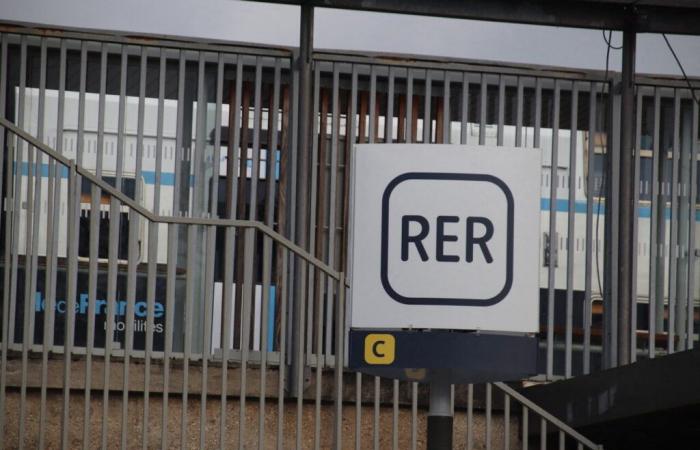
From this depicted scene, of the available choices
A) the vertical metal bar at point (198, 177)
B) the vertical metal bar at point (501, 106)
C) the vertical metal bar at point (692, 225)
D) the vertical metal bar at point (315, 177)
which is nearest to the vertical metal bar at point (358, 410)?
the vertical metal bar at point (315, 177)

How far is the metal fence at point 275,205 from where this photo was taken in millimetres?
7129

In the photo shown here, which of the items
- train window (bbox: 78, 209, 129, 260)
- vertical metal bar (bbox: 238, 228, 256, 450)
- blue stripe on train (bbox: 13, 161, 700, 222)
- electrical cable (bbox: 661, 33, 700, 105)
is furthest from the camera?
electrical cable (bbox: 661, 33, 700, 105)

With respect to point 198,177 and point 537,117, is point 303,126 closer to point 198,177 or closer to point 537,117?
point 198,177

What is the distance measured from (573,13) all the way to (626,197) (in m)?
0.99

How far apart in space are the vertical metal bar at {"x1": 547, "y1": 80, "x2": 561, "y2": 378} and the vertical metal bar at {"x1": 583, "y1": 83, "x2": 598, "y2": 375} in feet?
0.55

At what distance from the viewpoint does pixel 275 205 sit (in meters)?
7.61

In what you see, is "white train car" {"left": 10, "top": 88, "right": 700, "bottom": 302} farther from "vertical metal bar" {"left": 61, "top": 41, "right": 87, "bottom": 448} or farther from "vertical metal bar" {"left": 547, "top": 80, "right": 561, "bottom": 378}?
"vertical metal bar" {"left": 61, "top": 41, "right": 87, "bottom": 448}

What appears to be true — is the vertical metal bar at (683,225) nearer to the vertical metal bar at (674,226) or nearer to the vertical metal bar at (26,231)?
the vertical metal bar at (674,226)

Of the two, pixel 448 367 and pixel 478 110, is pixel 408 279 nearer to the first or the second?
pixel 448 367

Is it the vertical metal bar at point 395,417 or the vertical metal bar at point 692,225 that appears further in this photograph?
the vertical metal bar at point 692,225

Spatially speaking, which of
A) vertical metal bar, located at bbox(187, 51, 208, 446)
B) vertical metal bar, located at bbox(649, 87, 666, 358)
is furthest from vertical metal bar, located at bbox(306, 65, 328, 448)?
vertical metal bar, located at bbox(649, 87, 666, 358)

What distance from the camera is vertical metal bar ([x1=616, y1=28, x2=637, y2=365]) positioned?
765 centimetres

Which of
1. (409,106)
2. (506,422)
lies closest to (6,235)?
(409,106)

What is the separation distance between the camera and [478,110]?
7.93 metres
